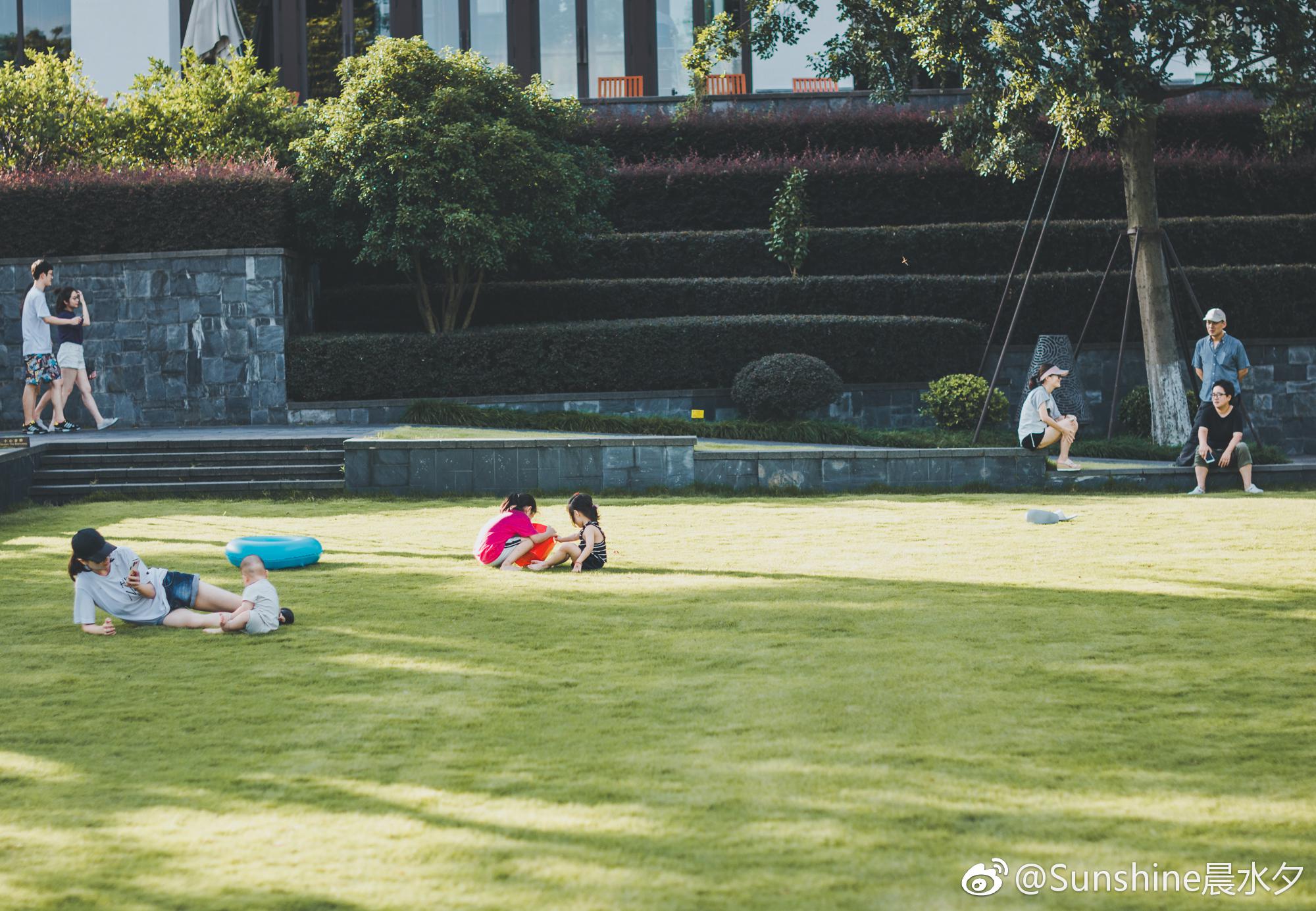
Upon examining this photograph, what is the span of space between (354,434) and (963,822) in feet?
40.0

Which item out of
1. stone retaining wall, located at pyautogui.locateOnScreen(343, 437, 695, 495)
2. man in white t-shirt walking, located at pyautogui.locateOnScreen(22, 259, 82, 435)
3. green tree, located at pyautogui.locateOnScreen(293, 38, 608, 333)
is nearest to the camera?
stone retaining wall, located at pyautogui.locateOnScreen(343, 437, 695, 495)

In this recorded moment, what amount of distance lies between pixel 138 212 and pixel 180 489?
568 centimetres

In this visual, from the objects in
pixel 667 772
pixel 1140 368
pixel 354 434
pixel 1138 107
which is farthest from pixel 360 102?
pixel 667 772

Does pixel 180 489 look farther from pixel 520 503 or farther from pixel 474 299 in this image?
pixel 520 503

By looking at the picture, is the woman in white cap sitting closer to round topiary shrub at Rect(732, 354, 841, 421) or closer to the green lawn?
round topiary shrub at Rect(732, 354, 841, 421)

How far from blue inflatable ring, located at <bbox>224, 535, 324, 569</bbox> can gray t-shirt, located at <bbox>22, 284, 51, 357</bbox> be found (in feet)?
27.2

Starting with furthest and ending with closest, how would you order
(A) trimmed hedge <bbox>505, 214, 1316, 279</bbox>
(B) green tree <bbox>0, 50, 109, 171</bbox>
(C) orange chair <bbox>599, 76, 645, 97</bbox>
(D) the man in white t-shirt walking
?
(C) orange chair <bbox>599, 76, 645, 97</bbox>
(A) trimmed hedge <bbox>505, 214, 1316, 279</bbox>
(B) green tree <bbox>0, 50, 109, 171</bbox>
(D) the man in white t-shirt walking

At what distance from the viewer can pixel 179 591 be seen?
739 centimetres

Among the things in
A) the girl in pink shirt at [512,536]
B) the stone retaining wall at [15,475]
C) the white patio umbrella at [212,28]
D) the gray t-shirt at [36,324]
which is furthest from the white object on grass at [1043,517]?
the white patio umbrella at [212,28]

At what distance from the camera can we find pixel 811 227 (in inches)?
821

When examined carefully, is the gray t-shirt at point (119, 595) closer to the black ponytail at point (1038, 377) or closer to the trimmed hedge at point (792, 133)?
the black ponytail at point (1038, 377)

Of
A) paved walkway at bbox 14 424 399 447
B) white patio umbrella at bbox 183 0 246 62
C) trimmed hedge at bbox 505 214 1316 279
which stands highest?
white patio umbrella at bbox 183 0 246 62

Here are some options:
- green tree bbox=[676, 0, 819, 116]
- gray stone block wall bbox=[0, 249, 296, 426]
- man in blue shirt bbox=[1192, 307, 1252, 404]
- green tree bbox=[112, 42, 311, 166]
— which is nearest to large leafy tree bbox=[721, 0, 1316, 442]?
green tree bbox=[676, 0, 819, 116]

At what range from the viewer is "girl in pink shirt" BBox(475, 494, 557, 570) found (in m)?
9.03
